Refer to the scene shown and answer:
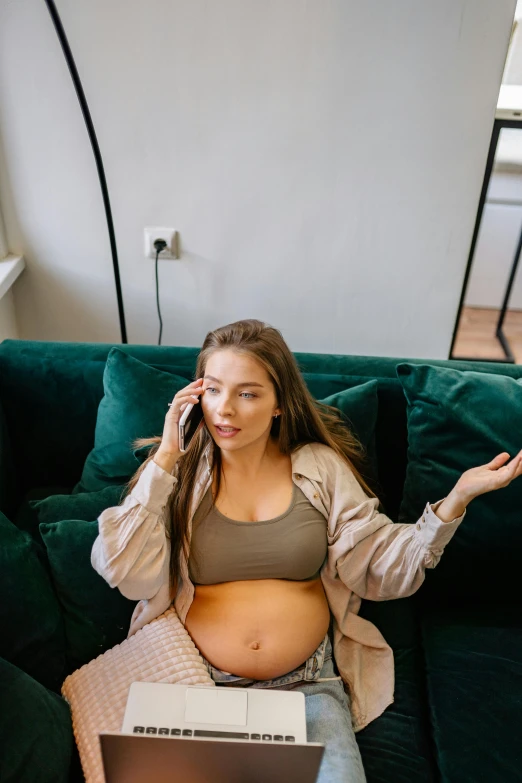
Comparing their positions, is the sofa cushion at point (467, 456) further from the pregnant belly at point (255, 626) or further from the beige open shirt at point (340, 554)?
the pregnant belly at point (255, 626)

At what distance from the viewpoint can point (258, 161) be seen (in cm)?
192

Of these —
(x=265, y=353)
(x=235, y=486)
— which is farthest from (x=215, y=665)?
(x=265, y=353)

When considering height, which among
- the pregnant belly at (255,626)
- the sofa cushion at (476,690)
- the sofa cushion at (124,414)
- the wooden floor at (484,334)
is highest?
the sofa cushion at (124,414)

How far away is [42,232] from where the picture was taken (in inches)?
79.7

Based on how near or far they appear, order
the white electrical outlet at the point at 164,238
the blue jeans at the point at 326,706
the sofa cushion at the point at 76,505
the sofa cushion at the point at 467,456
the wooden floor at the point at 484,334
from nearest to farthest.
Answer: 1. the blue jeans at the point at 326,706
2. the sofa cushion at the point at 76,505
3. the sofa cushion at the point at 467,456
4. the white electrical outlet at the point at 164,238
5. the wooden floor at the point at 484,334

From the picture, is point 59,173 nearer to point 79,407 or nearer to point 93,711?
point 79,407

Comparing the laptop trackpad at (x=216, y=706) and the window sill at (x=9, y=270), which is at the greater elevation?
the window sill at (x=9, y=270)

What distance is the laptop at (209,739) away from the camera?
86cm

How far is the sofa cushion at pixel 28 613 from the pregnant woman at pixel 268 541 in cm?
12

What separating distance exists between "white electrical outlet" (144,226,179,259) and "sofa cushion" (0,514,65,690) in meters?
1.06

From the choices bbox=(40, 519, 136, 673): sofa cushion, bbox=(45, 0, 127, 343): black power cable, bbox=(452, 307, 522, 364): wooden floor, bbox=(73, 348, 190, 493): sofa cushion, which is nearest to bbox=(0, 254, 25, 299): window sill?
bbox=(45, 0, 127, 343): black power cable

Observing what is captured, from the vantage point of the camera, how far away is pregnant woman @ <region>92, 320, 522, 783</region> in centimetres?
120

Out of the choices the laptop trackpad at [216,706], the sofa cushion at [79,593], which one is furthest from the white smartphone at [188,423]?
the laptop trackpad at [216,706]

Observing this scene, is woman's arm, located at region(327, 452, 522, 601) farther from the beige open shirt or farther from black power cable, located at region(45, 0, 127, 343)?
black power cable, located at region(45, 0, 127, 343)
